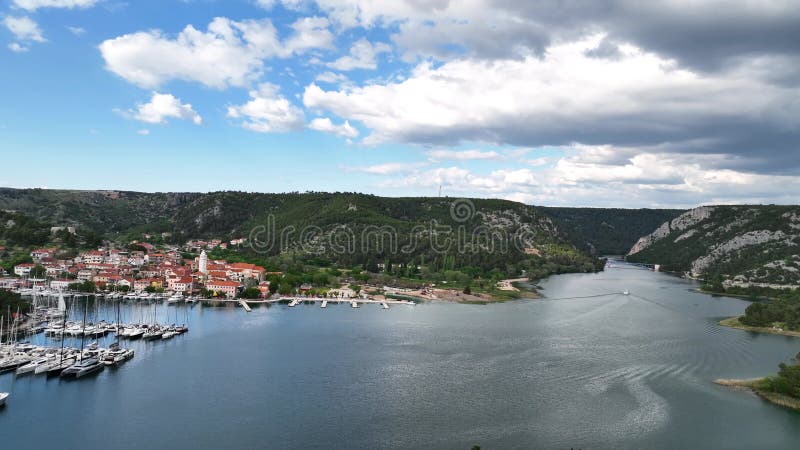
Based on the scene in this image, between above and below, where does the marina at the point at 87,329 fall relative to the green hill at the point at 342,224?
below

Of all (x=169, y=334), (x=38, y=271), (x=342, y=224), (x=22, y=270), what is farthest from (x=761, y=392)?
(x=342, y=224)

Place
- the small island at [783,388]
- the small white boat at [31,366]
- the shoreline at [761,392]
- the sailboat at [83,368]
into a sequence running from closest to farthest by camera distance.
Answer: the shoreline at [761,392] < the small island at [783,388] < the small white boat at [31,366] < the sailboat at [83,368]

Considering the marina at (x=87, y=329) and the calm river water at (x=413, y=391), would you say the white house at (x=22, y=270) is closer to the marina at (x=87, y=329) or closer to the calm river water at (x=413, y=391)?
the marina at (x=87, y=329)

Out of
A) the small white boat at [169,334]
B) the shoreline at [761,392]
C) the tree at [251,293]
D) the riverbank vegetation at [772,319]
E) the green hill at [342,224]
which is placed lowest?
the small white boat at [169,334]

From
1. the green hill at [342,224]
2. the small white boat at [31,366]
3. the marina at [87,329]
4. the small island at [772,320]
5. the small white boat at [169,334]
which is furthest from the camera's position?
the green hill at [342,224]

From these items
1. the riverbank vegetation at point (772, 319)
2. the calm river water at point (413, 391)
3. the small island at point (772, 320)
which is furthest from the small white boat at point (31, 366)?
the riverbank vegetation at point (772, 319)

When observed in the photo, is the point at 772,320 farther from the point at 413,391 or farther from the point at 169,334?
the point at 169,334

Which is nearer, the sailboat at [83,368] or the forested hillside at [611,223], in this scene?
the sailboat at [83,368]
